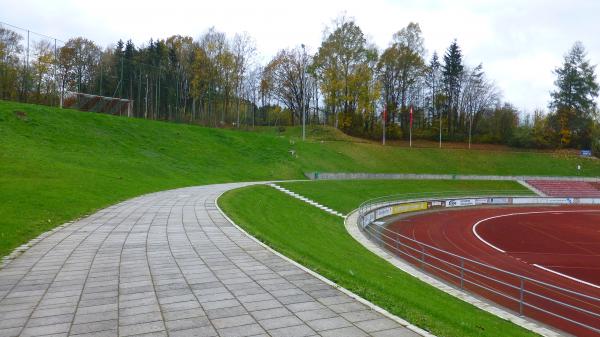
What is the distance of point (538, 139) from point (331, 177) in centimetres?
4705

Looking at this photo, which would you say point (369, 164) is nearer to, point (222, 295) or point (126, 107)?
point (126, 107)

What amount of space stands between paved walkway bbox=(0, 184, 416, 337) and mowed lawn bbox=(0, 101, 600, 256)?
105 inches

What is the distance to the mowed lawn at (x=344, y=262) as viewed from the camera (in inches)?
283

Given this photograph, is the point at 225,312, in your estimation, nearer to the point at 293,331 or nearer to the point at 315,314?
the point at 293,331

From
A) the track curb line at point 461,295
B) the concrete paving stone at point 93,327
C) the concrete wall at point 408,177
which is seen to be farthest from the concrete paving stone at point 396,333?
the concrete wall at point 408,177

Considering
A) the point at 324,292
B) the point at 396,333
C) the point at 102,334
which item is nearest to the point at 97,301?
the point at 102,334

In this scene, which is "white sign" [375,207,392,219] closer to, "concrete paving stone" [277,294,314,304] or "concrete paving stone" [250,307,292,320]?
"concrete paving stone" [277,294,314,304]

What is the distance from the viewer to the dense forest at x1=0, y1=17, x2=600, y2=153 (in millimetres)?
59031

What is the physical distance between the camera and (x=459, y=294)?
11.9m

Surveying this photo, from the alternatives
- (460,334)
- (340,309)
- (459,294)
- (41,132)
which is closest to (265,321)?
(340,309)

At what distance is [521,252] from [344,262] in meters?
13.8

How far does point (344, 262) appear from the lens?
1289 cm

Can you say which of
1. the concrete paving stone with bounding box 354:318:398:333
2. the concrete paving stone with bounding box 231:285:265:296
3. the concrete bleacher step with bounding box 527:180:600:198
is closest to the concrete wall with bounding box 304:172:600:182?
the concrete bleacher step with bounding box 527:180:600:198

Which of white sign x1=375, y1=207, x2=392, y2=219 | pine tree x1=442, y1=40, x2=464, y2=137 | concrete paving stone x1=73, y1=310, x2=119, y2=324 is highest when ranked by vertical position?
pine tree x1=442, y1=40, x2=464, y2=137
